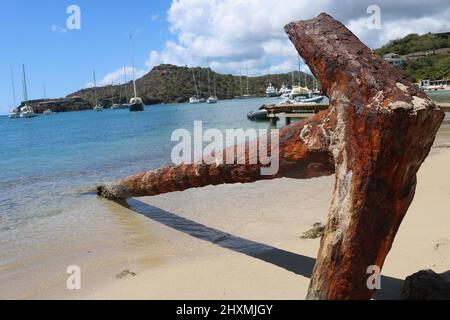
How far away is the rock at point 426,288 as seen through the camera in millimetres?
2922

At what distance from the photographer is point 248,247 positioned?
4984 mm

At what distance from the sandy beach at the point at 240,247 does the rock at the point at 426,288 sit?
0.21 meters

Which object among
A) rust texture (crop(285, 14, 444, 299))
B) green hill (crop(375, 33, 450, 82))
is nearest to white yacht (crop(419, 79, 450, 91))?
green hill (crop(375, 33, 450, 82))

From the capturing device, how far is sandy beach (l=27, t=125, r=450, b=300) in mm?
3801

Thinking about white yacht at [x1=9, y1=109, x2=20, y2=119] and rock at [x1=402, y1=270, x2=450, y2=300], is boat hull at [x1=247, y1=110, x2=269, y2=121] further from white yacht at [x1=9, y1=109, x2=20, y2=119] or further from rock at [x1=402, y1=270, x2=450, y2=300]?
white yacht at [x1=9, y1=109, x2=20, y2=119]

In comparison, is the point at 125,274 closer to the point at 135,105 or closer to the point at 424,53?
the point at 135,105

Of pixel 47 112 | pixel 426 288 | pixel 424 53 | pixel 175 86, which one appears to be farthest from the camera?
pixel 175 86

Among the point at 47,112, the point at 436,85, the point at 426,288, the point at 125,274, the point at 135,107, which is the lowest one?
the point at 125,274

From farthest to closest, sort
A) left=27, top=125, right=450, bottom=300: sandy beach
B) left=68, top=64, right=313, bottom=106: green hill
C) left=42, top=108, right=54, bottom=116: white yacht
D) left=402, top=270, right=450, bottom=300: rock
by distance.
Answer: left=68, top=64, right=313, bottom=106: green hill, left=42, top=108, right=54, bottom=116: white yacht, left=27, top=125, right=450, bottom=300: sandy beach, left=402, top=270, right=450, bottom=300: rock

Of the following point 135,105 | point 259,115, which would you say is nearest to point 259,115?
point 259,115

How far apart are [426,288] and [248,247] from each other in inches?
89.4

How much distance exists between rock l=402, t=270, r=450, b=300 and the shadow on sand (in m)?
0.20

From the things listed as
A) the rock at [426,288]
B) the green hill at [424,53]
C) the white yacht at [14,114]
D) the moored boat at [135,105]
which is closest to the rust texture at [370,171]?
the rock at [426,288]
